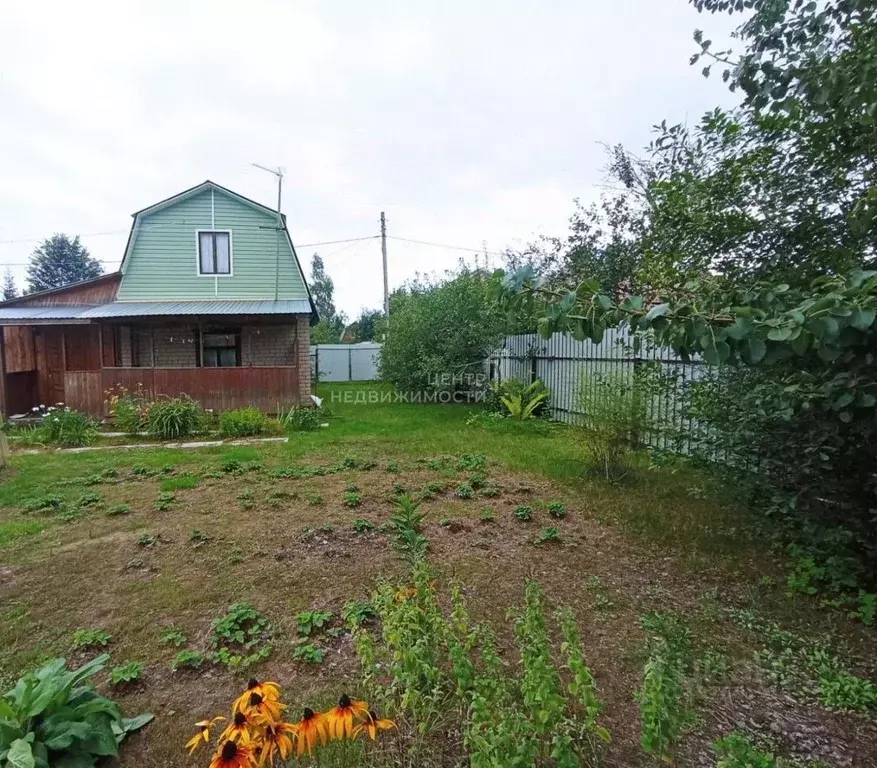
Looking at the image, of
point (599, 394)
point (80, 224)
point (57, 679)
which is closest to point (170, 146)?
point (599, 394)

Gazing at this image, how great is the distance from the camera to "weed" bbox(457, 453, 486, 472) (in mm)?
5914

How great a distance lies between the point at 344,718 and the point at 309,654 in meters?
0.85

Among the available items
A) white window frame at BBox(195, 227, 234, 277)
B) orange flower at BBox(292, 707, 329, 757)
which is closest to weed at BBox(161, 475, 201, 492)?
orange flower at BBox(292, 707, 329, 757)

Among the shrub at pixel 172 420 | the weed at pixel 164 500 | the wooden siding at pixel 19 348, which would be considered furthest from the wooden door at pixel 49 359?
the weed at pixel 164 500

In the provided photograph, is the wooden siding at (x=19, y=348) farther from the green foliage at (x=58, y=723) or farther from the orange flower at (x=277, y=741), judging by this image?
the orange flower at (x=277, y=741)

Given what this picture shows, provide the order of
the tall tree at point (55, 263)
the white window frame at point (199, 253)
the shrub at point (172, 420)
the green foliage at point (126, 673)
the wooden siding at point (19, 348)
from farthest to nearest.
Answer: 1. the tall tree at point (55, 263)
2. the white window frame at point (199, 253)
3. the wooden siding at point (19, 348)
4. the shrub at point (172, 420)
5. the green foliage at point (126, 673)

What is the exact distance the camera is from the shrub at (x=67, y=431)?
8102 millimetres

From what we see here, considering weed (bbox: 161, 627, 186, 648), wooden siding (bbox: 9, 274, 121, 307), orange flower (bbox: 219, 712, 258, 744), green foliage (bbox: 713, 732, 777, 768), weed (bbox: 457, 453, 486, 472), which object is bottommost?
weed (bbox: 161, 627, 186, 648)

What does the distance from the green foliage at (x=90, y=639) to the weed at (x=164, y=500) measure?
2166mm

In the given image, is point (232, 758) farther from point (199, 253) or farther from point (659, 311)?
point (199, 253)

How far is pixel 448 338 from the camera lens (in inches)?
459

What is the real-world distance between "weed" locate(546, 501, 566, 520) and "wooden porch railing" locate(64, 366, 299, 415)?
7384 mm

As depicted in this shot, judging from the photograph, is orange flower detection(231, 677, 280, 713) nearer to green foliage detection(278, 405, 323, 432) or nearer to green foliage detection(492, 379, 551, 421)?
green foliage detection(278, 405, 323, 432)

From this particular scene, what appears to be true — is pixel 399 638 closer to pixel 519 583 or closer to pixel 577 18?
pixel 519 583
